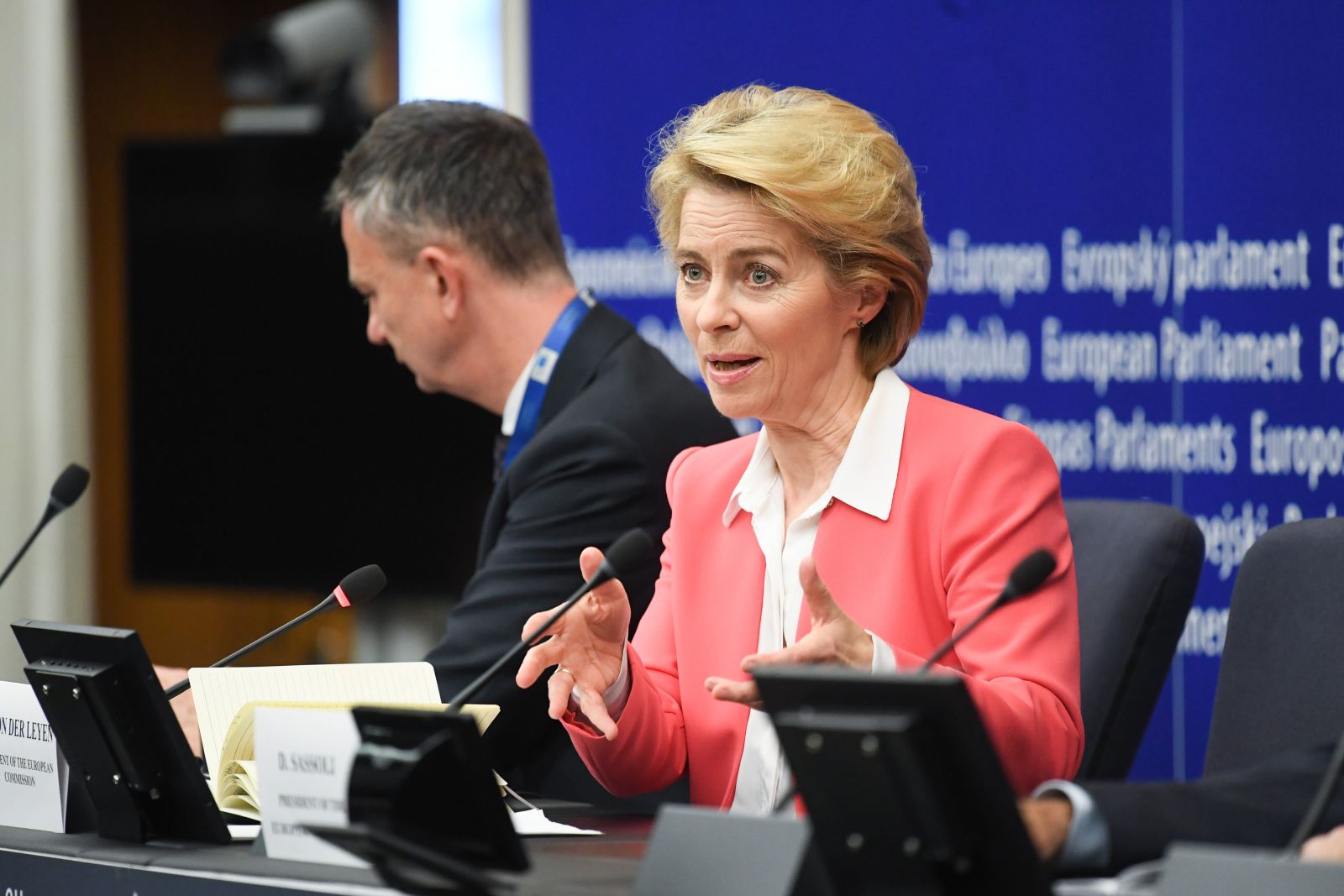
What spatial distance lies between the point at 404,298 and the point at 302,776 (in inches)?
56.1

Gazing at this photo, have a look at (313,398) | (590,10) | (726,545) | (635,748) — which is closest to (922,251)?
(726,545)

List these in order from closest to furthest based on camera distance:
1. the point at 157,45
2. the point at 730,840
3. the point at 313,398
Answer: the point at 730,840
the point at 313,398
the point at 157,45

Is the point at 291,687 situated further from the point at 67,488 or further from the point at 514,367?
the point at 514,367

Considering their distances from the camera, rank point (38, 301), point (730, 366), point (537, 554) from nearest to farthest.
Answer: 1. point (730, 366)
2. point (537, 554)
3. point (38, 301)

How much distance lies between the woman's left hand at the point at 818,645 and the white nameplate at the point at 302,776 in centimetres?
33

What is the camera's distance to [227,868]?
63.5 inches

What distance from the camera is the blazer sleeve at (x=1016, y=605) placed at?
1.85 m

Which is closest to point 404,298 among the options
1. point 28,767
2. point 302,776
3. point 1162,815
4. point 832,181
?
point 832,181

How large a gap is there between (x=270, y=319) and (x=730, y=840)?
3.23 metres

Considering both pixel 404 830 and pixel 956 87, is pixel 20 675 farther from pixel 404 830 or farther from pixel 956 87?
pixel 404 830

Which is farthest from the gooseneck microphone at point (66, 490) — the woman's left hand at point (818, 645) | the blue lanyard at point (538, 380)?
the woman's left hand at point (818, 645)

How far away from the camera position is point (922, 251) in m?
2.18

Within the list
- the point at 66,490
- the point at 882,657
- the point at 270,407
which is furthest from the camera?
the point at 270,407

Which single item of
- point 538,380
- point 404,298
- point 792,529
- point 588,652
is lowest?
point 588,652
